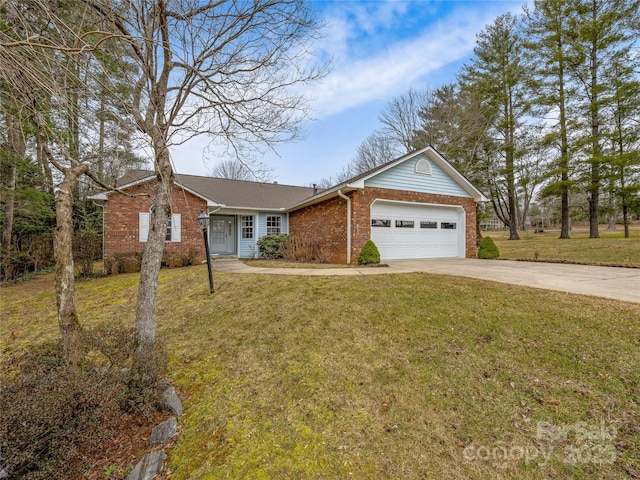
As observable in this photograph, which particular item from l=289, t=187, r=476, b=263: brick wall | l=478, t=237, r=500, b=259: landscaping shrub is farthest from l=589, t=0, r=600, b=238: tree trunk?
l=289, t=187, r=476, b=263: brick wall

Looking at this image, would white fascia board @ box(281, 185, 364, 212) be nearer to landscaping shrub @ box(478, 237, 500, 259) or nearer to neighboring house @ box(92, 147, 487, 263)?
neighboring house @ box(92, 147, 487, 263)

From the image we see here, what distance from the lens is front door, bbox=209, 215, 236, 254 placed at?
14.7m

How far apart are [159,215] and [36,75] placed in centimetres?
200

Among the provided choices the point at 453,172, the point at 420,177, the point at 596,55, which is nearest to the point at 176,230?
the point at 420,177

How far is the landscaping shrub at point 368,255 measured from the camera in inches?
356

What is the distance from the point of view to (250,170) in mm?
5258

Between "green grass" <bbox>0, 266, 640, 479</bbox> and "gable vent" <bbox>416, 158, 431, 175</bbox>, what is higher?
"gable vent" <bbox>416, 158, 431, 175</bbox>

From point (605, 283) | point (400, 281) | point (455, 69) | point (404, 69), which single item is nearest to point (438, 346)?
point (400, 281)

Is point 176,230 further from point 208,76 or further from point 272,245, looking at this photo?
point 208,76

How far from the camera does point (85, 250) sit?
9727 mm

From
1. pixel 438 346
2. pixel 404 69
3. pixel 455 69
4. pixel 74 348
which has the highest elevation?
pixel 455 69

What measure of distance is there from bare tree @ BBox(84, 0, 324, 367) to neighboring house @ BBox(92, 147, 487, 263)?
197 inches

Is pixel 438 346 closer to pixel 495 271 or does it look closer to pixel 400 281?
pixel 400 281

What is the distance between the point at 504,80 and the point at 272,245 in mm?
20570
